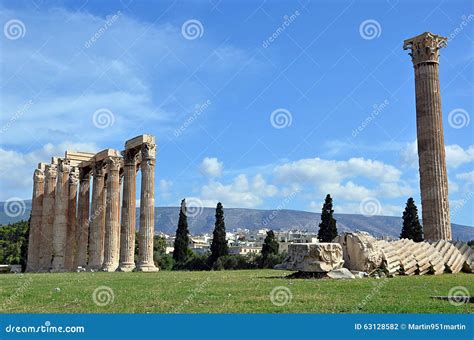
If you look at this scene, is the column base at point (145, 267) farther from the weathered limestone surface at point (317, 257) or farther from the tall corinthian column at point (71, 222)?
the weathered limestone surface at point (317, 257)

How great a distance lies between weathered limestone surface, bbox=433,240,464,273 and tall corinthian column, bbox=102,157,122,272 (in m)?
21.2

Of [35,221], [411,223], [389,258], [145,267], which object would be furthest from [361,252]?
[35,221]

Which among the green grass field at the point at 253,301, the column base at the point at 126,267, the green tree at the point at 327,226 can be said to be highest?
the green tree at the point at 327,226

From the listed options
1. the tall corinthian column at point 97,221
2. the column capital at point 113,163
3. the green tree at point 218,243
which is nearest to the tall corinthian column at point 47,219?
the tall corinthian column at point 97,221

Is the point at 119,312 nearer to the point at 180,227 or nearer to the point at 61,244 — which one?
the point at 61,244

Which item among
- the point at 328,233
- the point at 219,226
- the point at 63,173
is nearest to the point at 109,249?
the point at 63,173

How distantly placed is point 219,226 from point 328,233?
10.5 m

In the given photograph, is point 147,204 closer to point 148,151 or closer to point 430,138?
point 148,151

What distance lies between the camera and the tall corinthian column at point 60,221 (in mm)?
40156

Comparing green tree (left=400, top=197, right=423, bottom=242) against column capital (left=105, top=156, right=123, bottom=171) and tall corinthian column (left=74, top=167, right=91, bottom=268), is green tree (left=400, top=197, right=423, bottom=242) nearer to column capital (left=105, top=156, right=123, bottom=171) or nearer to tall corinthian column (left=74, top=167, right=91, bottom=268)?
column capital (left=105, top=156, right=123, bottom=171)

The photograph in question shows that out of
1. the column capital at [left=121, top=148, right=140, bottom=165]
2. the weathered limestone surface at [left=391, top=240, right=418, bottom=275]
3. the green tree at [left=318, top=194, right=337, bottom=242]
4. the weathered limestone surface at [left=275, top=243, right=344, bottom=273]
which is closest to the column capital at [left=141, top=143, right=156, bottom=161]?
the column capital at [left=121, top=148, right=140, bottom=165]

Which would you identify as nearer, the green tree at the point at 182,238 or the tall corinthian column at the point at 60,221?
the tall corinthian column at the point at 60,221

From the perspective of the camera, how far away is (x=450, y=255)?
24203 mm

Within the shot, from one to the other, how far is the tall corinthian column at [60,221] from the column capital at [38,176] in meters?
4.45
